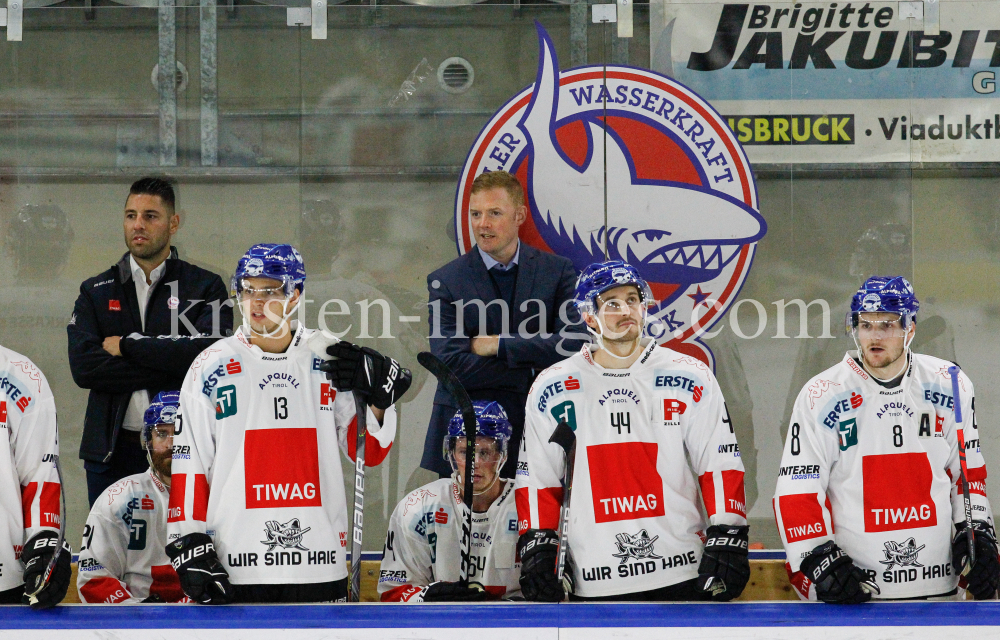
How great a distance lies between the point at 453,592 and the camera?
3.38 meters

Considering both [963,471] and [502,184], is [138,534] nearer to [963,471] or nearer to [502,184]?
[502,184]

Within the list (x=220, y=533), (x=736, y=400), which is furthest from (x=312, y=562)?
(x=736, y=400)

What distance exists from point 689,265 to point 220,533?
2.30m

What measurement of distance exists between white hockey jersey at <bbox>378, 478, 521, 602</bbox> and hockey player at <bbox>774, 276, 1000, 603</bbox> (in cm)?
100

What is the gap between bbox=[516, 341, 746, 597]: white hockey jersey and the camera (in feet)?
10.2

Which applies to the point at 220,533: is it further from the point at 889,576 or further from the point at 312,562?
the point at 889,576

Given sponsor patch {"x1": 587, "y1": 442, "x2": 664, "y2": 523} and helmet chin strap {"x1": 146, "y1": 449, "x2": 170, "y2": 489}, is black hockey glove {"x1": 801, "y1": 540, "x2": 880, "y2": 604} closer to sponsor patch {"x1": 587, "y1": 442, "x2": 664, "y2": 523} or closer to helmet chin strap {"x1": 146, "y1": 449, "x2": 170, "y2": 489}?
sponsor patch {"x1": 587, "y1": 442, "x2": 664, "y2": 523}

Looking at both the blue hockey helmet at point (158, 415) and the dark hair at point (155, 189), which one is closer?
the blue hockey helmet at point (158, 415)

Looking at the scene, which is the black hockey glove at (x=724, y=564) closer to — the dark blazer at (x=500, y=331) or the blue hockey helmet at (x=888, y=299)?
the blue hockey helmet at (x=888, y=299)

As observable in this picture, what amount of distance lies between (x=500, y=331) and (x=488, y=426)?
586 millimetres

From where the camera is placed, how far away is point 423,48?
4590 millimetres

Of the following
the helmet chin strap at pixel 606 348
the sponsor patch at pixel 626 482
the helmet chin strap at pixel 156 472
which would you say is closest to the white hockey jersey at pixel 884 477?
the sponsor patch at pixel 626 482

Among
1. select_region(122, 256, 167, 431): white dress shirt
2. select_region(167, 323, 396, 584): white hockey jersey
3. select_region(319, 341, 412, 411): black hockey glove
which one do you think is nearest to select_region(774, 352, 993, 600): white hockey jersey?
select_region(319, 341, 412, 411): black hockey glove

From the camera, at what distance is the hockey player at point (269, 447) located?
307cm
